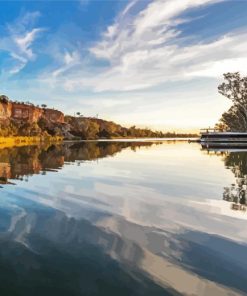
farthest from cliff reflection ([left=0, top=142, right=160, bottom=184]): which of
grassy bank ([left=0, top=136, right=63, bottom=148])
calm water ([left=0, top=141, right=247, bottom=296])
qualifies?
grassy bank ([left=0, top=136, right=63, bottom=148])

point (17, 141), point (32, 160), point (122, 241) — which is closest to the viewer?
point (122, 241)

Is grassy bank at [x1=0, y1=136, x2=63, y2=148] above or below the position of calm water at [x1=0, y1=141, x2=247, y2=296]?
above

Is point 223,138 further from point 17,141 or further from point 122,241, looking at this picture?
point 122,241

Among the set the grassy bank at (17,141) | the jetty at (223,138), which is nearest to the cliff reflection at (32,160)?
the grassy bank at (17,141)

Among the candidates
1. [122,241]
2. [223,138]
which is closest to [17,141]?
[223,138]

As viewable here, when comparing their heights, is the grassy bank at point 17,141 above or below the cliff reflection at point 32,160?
above

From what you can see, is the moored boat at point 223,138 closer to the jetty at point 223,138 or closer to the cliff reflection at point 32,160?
the jetty at point 223,138

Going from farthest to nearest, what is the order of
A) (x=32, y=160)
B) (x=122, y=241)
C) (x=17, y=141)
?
(x=17, y=141) < (x=32, y=160) < (x=122, y=241)

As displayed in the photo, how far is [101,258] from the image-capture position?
9.23 meters

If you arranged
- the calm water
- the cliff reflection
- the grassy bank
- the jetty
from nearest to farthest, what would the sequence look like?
1. the calm water
2. the cliff reflection
3. the grassy bank
4. the jetty

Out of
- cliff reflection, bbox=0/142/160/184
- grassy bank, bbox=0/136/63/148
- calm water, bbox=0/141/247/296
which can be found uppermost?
grassy bank, bbox=0/136/63/148

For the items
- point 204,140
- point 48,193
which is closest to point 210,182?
point 48,193

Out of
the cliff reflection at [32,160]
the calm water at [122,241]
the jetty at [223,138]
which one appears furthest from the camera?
the jetty at [223,138]

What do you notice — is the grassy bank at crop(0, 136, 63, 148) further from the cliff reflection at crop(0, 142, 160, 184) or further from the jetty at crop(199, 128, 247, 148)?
the jetty at crop(199, 128, 247, 148)
